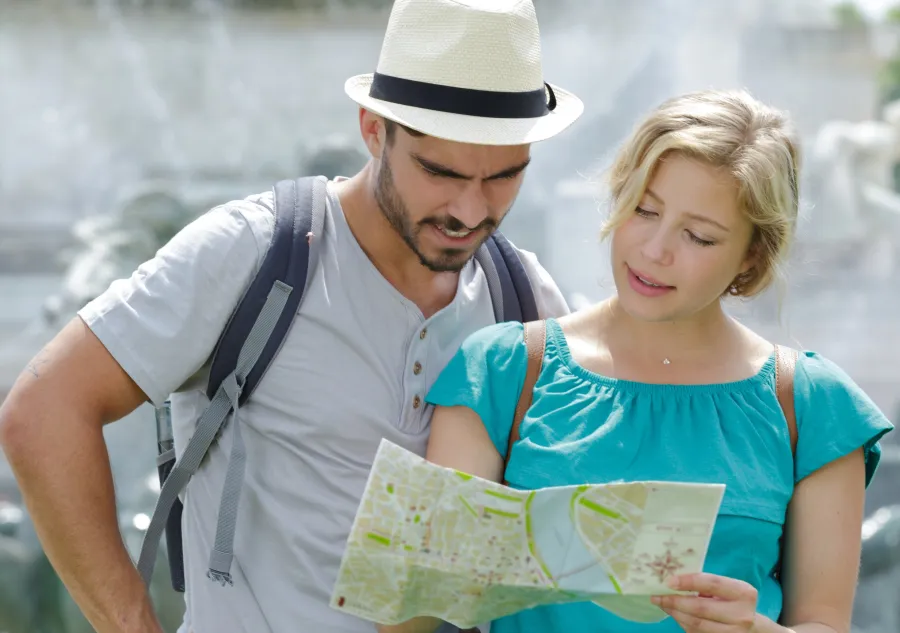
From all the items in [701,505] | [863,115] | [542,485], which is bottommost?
[863,115]

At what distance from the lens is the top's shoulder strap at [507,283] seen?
86.9 inches

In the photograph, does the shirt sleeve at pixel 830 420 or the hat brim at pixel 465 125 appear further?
the hat brim at pixel 465 125

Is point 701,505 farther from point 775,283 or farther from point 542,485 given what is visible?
point 775,283

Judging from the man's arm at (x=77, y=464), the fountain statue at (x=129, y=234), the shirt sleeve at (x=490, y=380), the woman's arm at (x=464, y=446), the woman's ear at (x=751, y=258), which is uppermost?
the woman's ear at (x=751, y=258)

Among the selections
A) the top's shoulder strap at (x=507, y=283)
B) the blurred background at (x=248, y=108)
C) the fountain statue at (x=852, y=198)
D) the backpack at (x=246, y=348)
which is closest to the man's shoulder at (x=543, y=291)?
the top's shoulder strap at (x=507, y=283)

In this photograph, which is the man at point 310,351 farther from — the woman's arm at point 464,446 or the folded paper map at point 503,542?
Answer: the folded paper map at point 503,542

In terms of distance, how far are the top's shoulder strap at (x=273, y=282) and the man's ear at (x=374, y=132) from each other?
6.3 inches

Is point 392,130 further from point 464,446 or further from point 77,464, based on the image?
point 77,464

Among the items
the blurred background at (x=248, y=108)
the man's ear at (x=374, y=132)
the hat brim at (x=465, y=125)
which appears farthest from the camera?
the blurred background at (x=248, y=108)

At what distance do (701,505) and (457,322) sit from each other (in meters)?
0.72

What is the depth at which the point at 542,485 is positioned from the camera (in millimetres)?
1785

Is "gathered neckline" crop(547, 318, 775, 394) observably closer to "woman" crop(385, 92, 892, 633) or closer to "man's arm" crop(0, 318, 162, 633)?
"woman" crop(385, 92, 892, 633)

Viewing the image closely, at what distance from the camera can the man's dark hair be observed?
2.05m

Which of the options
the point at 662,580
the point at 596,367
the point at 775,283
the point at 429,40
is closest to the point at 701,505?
the point at 662,580
